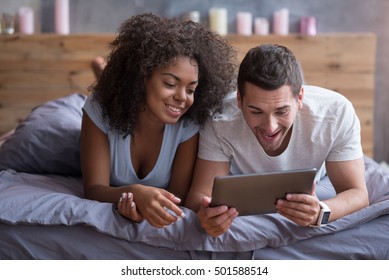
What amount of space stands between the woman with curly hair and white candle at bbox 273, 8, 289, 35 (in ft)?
5.07

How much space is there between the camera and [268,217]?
1418 millimetres

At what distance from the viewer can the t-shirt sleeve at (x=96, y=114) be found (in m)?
1.64

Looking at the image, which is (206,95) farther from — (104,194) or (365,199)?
(365,199)

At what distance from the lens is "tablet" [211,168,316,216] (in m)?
1.25

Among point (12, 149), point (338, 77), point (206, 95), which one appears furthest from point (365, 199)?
point (338, 77)

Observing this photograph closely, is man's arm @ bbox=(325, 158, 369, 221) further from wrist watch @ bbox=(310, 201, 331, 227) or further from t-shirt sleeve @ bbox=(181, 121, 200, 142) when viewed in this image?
t-shirt sleeve @ bbox=(181, 121, 200, 142)

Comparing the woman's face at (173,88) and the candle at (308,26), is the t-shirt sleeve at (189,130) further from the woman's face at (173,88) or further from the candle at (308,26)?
the candle at (308,26)

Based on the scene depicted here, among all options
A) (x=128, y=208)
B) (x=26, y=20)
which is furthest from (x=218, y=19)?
(x=128, y=208)

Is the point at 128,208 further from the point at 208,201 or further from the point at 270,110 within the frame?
the point at 270,110

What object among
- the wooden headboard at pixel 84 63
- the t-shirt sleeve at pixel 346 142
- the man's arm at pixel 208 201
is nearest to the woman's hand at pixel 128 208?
the man's arm at pixel 208 201

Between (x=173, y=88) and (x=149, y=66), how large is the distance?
0.08 metres

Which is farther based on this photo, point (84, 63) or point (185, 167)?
point (84, 63)

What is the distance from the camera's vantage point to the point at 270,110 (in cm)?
141

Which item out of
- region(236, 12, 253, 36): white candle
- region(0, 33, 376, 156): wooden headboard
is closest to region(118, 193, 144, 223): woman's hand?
region(0, 33, 376, 156): wooden headboard
